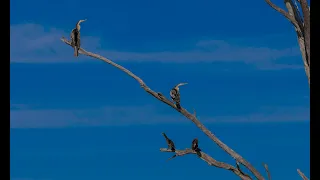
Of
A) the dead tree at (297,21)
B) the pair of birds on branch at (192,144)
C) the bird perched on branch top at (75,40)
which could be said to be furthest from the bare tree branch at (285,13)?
the bird perched on branch top at (75,40)

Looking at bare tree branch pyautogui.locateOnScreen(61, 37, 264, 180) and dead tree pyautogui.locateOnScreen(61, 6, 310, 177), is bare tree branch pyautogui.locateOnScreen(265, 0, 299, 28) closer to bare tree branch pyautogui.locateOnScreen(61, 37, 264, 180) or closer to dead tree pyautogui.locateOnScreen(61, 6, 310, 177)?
dead tree pyautogui.locateOnScreen(61, 6, 310, 177)

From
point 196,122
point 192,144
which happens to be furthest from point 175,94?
point 192,144

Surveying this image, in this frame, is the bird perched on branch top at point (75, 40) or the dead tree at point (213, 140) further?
the bird perched on branch top at point (75, 40)

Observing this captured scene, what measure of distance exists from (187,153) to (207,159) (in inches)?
6.6

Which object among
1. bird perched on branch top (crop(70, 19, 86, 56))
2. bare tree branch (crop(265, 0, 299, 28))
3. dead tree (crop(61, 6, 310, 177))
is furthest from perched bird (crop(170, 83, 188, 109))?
bare tree branch (crop(265, 0, 299, 28))

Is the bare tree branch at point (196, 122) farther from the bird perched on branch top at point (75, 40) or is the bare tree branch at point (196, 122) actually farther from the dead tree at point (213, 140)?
the bird perched on branch top at point (75, 40)

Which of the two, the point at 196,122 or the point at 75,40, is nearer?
the point at 196,122

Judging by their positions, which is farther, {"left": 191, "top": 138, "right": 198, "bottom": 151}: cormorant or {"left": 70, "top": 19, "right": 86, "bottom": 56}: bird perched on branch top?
{"left": 70, "top": 19, "right": 86, "bottom": 56}: bird perched on branch top

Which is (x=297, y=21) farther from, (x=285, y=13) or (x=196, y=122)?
(x=196, y=122)
